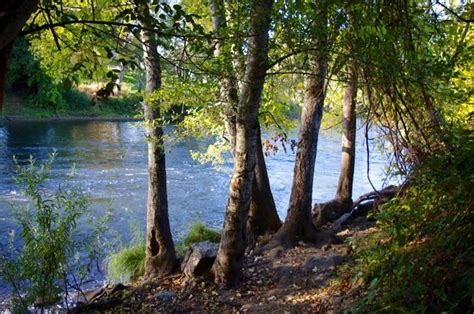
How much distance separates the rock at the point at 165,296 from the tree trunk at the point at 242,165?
613 millimetres

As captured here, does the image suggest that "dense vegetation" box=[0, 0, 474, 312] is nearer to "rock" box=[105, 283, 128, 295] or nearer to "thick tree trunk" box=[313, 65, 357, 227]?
"rock" box=[105, 283, 128, 295]

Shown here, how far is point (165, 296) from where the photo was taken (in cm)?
580

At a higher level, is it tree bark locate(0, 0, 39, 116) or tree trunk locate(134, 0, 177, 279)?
tree bark locate(0, 0, 39, 116)

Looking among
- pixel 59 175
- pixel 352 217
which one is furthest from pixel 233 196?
pixel 59 175

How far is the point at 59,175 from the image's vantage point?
15211 mm

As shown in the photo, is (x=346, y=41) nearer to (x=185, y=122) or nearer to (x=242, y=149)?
(x=242, y=149)

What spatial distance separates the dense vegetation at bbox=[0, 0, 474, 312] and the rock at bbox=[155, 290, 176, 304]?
0.63 m

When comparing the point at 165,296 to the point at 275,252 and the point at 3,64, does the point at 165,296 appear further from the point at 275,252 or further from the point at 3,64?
the point at 3,64

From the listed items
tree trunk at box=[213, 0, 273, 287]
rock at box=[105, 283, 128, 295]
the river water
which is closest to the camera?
tree trunk at box=[213, 0, 273, 287]

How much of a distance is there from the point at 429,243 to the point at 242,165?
266cm

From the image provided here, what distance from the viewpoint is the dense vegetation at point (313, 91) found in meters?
2.76

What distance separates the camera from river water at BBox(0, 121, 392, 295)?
11859 millimetres

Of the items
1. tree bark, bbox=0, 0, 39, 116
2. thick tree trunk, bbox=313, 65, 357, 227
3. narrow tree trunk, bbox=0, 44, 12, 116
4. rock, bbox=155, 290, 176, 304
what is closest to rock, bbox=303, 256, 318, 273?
rock, bbox=155, 290, 176, 304

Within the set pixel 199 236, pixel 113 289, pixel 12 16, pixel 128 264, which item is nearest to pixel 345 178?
pixel 199 236
